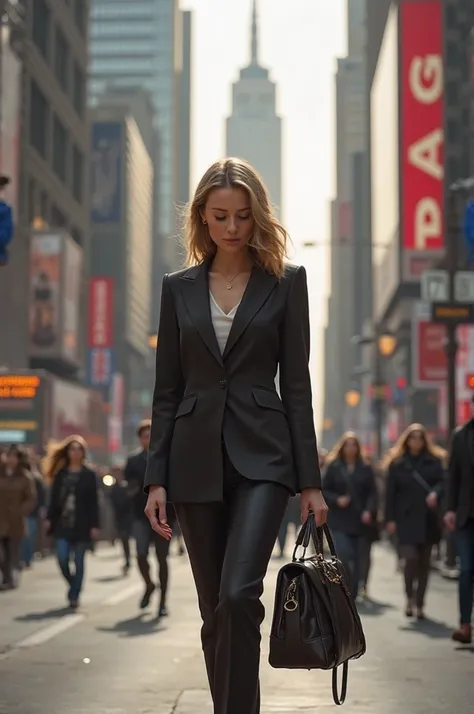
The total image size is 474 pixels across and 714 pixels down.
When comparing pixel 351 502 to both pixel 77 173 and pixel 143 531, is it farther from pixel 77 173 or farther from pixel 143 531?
pixel 77 173

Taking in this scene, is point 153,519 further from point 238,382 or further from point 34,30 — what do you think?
point 34,30

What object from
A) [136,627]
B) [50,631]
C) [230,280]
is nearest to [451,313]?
[136,627]

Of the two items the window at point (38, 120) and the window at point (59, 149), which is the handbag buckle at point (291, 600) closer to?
the window at point (38, 120)

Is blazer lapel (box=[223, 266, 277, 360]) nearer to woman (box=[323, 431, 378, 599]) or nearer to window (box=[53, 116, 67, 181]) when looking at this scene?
woman (box=[323, 431, 378, 599])

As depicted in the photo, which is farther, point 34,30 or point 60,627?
point 34,30

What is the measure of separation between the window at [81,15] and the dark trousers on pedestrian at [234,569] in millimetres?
72199

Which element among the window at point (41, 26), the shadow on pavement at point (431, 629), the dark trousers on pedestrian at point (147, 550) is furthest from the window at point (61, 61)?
the shadow on pavement at point (431, 629)

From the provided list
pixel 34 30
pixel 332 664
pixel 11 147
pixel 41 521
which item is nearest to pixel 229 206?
pixel 332 664

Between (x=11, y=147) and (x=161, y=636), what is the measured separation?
4312 centimetres

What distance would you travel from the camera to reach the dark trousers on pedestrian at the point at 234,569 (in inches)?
194

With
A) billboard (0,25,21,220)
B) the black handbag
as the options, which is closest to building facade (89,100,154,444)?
billboard (0,25,21,220)

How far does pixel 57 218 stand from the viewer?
70438 mm

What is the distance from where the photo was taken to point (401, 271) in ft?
315

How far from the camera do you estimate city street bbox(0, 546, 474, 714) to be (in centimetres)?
875
